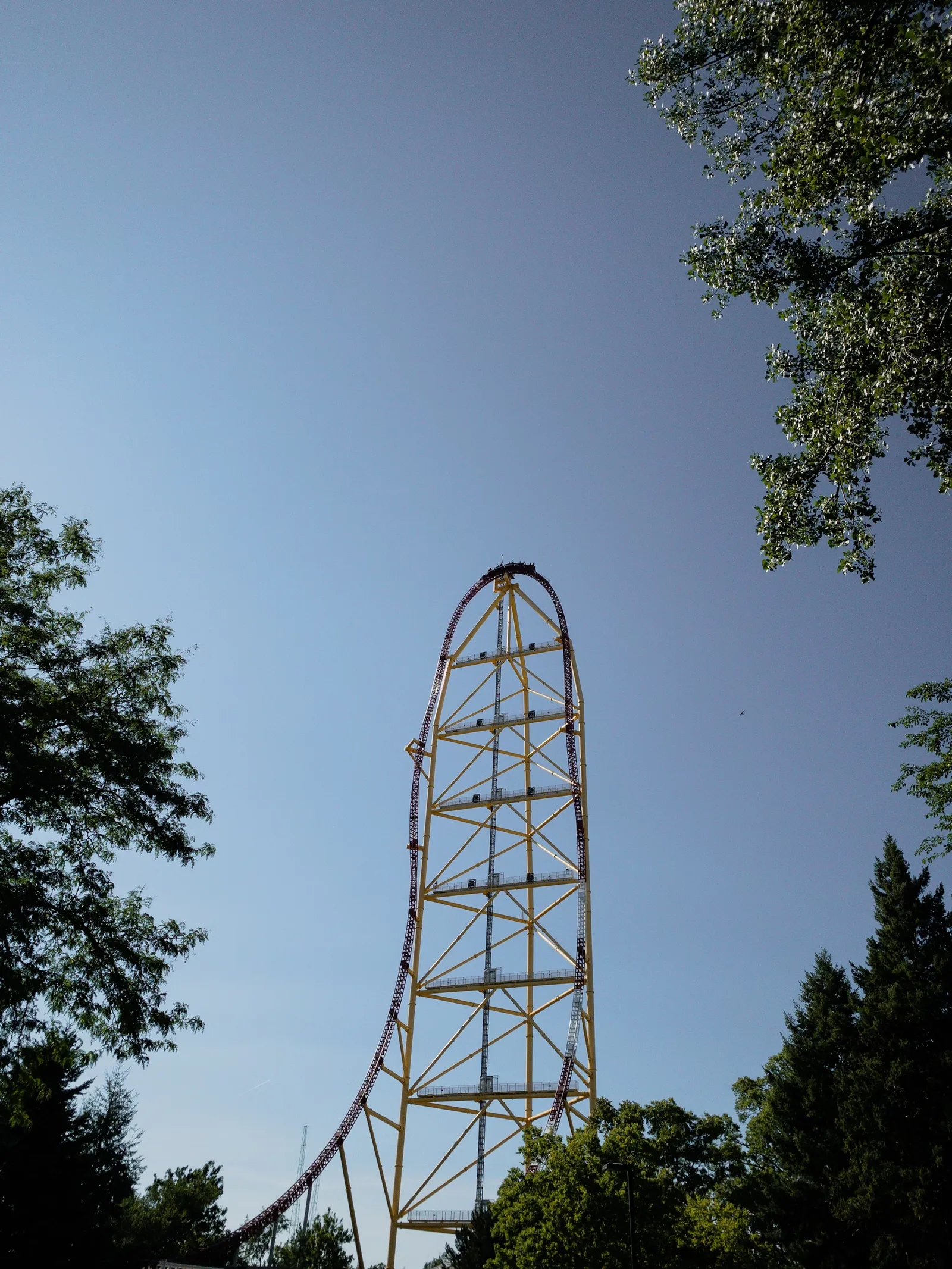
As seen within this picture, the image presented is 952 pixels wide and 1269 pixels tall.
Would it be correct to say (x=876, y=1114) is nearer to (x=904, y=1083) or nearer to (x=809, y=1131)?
(x=904, y=1083)

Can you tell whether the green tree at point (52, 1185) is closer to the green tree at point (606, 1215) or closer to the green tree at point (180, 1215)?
the green tree at point (606, 1215)

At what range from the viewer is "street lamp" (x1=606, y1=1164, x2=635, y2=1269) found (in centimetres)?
1653

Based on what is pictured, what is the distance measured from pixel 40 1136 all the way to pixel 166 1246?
87.9ft

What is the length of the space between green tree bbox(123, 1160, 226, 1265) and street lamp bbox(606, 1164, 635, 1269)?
65.1ft

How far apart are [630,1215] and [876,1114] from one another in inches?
307

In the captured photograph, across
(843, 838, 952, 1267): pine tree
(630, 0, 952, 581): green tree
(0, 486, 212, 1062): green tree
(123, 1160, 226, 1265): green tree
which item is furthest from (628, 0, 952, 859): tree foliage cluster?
(123, 1160, 226, 1265): green tree

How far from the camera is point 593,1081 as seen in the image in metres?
26.0

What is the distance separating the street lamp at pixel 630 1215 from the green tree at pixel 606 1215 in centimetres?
47

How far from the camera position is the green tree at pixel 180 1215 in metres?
37.0

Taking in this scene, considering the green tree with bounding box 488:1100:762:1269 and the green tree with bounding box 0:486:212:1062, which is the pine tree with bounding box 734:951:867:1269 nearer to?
the green tree with bounding box 488:1100:762:1269

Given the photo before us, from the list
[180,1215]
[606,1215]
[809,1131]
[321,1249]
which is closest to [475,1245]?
[606,1215]

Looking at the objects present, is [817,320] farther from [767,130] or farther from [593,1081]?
[593,1081]

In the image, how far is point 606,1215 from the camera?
18328 mm

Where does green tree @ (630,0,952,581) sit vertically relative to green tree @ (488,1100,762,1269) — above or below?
above
